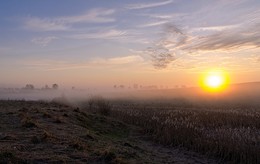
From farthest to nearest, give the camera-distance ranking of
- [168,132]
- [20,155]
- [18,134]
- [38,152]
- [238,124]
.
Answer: [238,124], [168,132], [18,134], [38,152], [20,155]

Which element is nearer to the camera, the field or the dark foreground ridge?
the dark foreground ridge

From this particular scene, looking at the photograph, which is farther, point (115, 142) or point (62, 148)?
point (115, 142)

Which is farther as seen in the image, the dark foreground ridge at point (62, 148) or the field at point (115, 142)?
the field at point (115, 142)

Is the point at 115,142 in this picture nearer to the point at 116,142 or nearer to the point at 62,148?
the point at 116,142

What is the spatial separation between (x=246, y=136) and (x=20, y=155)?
15.6 metres

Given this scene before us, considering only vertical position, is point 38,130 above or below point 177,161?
above

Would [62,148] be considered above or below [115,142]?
above

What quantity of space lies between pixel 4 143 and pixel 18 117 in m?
8.88

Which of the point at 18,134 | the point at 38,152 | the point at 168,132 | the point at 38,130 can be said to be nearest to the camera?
the point at 38,152

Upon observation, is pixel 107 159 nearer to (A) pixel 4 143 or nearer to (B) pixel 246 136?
(A) pixel 4 143

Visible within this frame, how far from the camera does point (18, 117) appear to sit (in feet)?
77.7

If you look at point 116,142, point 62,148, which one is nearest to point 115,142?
point 116,142

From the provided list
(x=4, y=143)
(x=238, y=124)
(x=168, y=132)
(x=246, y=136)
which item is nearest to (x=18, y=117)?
(x=4, y=143)

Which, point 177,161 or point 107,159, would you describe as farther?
point 177,161
